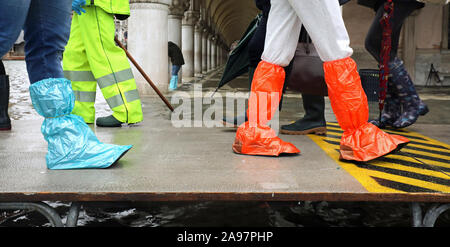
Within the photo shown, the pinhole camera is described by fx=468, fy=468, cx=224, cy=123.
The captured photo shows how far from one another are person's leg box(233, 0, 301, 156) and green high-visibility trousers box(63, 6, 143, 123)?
5.17 ft

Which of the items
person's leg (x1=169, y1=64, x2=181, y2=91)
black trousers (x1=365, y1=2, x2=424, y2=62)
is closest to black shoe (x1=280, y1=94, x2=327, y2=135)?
black trousers (x1=365, y1=2, x2=424, y2=62)

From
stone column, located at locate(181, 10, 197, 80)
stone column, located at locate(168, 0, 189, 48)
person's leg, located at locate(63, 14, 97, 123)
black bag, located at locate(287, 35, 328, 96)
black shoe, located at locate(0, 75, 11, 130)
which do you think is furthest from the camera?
stone column, located at locate(181, 10, 197, 80)

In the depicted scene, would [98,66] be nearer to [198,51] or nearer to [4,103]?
[4,103]

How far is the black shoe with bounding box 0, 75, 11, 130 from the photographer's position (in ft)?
12.4

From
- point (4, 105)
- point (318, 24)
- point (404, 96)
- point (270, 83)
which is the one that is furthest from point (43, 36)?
point (404, 96)

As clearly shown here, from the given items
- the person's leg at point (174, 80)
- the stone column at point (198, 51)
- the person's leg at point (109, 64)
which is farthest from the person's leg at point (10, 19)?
the stone column at point (198, 51)

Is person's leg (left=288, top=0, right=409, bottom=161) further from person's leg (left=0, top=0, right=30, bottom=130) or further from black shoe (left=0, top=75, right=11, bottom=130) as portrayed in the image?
black shoe (left=0, top=75, right=11, bottom=130)

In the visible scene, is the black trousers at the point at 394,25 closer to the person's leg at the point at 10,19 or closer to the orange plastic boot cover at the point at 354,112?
the orange plastic boot cover at the point at 354,112

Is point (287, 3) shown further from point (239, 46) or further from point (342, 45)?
point (239, 46)

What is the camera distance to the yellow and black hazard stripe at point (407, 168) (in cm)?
206

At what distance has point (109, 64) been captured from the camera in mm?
3857

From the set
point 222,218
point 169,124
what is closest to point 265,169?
point 222,218

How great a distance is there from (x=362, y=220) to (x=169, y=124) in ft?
7.47

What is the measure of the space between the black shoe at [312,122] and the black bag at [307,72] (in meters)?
0.41
